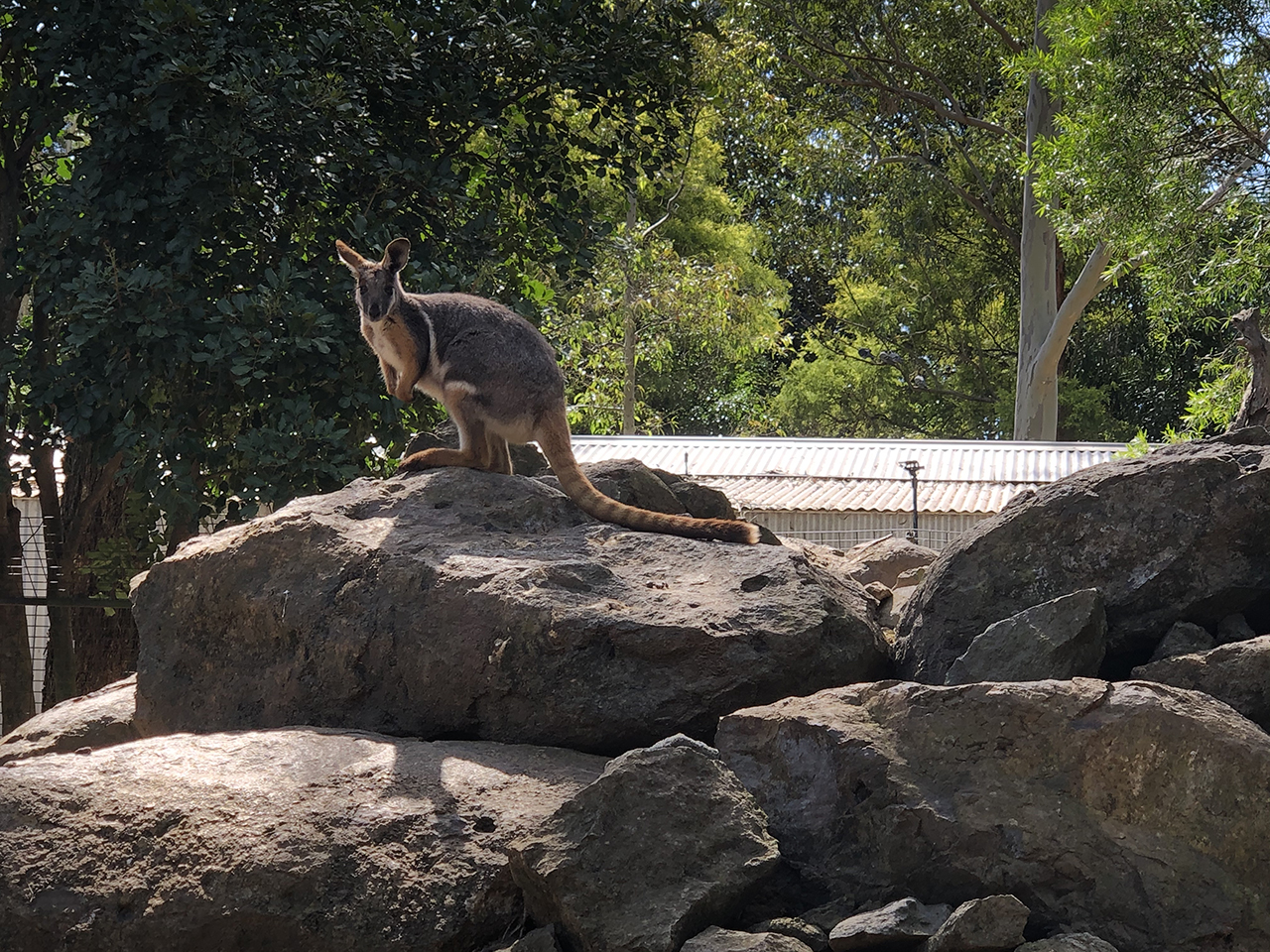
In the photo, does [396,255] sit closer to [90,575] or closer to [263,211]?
[263,211]

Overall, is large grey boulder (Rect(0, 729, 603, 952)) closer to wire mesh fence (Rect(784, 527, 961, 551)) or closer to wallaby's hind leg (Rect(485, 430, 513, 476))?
wallaby's hind leg (Rect(485, 430, 513, 476))

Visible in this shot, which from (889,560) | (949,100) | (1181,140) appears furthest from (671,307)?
(889,560)

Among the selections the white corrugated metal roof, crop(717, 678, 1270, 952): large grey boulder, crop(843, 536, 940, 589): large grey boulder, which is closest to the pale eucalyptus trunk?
the white corrugated metal roof

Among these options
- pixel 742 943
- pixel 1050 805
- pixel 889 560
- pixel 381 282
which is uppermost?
pixel 381 282

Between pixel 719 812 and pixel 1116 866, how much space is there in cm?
Answer: 118

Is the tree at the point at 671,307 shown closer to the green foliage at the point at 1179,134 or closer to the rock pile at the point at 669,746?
the green foliage at the point at 1179,134

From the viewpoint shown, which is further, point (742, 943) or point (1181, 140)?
point (1181, 140)

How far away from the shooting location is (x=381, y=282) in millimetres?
6570

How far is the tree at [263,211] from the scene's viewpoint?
7.31 m

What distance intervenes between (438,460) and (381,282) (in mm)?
941

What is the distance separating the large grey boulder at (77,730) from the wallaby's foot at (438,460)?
1.62 meters

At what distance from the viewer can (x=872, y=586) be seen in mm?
6598

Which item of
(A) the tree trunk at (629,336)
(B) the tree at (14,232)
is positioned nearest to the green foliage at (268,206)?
(B) the tree at (14,232)

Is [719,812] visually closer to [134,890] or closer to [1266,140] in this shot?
[134,890]
